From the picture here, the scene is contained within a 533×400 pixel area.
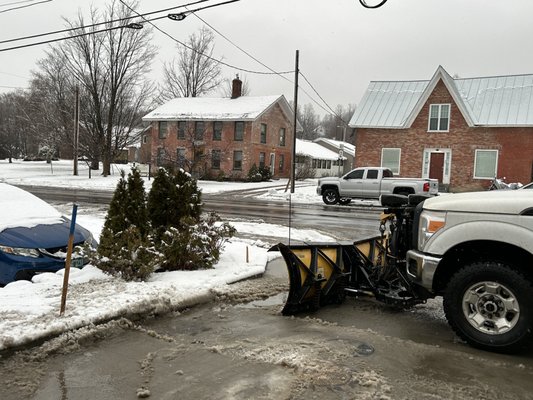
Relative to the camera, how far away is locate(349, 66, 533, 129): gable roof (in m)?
28.9

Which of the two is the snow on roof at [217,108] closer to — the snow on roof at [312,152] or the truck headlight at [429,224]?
the snow on roof at [312,152]

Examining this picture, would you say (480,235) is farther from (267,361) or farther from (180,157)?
(180,157)

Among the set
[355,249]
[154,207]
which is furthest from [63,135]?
[355,249]

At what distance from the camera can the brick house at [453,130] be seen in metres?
28.6

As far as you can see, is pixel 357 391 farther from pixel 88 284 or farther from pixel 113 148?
pixel 113 148

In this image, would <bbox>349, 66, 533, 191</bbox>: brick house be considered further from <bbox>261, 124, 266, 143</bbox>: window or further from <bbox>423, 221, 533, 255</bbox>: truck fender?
<bbox>423, 221, 533, 255</bbox>: truck fender

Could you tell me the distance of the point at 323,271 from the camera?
17.8ft

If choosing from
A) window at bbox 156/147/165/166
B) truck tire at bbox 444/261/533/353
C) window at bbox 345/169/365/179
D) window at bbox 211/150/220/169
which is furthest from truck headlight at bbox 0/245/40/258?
window at bbox 211/150/220/169

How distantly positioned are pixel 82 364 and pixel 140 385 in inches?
27.1

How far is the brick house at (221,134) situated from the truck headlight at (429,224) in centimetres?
3479

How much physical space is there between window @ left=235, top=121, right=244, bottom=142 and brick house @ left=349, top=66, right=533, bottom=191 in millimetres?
12155

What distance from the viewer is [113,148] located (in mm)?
46375

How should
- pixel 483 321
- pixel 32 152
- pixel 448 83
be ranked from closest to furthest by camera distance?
pixel 483 321, pixel 448 83, pixel 32 152

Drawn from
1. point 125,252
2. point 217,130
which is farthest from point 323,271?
point 217,130
